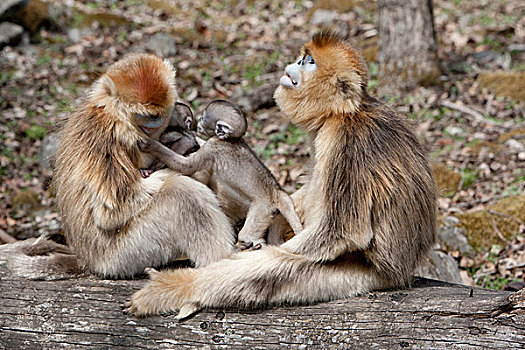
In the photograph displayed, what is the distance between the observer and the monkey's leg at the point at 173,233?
4293 mm

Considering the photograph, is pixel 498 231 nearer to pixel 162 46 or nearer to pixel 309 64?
pixel 309 64

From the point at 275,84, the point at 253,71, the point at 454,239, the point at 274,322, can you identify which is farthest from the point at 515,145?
the point at 274,322

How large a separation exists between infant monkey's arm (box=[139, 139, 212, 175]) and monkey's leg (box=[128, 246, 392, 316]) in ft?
3.12

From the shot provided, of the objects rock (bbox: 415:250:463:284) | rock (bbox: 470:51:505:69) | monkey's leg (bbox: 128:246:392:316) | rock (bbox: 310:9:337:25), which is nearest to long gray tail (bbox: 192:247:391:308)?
monkey's leg (bbox: 128:246:392:316)

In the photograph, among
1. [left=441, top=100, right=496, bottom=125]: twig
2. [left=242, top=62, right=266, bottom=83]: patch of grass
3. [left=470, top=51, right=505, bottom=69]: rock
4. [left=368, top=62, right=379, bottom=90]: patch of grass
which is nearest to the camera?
[left=441, top=100, right=496, bottom=125]: twig

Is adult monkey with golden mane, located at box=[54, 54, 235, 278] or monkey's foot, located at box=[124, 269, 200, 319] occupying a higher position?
adult monkey with golden mane, located at box=[54, 54, 235, 278]

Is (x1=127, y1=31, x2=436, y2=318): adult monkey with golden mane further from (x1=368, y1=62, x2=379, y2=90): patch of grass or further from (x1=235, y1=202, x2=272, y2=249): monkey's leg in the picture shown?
(x1=368, y1=62, x2=379, y2=90): patch of grass

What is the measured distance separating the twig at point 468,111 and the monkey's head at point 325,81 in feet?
18.5

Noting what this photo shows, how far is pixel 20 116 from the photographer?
988 cm

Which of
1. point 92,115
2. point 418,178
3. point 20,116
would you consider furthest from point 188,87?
point 418,178

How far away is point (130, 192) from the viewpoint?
14.1 feet

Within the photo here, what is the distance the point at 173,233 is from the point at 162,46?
27.7 ft

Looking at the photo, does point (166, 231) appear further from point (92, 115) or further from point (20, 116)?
point (20, 116)

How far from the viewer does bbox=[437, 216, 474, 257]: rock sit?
6.91 m
